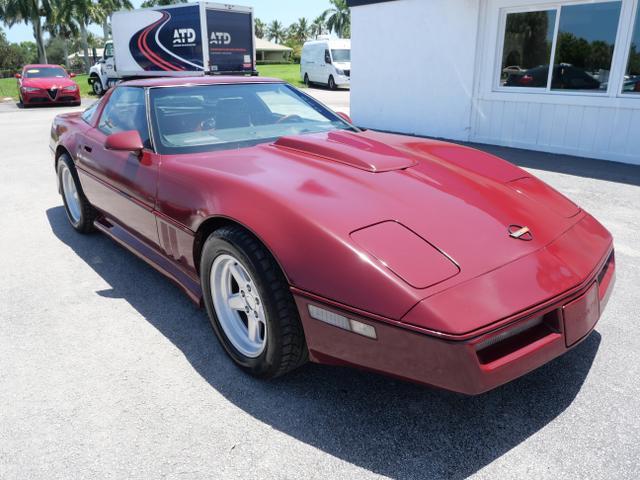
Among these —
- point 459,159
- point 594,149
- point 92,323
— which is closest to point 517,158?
point 594,149

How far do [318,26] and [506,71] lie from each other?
9062 cm

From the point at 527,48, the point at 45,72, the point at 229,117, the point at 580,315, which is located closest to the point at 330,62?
the point at 45,72

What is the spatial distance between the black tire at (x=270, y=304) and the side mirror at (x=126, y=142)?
935mm

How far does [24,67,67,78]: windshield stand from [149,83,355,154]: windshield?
1773cm

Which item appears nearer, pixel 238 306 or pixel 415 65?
pixel 238 306

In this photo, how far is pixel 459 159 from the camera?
287cm

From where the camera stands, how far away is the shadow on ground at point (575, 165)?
6398mm

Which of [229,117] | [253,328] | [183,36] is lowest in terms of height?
[253,328]

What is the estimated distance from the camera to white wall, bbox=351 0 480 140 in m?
8.98

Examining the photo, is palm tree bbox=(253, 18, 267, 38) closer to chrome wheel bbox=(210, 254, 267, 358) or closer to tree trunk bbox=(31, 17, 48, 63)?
tree trunk bbox=(31, 17, 48, 63)

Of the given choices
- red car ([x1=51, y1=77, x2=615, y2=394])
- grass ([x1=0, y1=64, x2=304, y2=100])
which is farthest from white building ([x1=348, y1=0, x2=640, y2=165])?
grass ([x1=0, y1=64, x2=304, y2=100])

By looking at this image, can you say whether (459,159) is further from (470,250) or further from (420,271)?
(420,271)

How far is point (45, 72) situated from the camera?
712 inches

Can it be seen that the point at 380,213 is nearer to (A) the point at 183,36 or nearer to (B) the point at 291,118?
(B) the point at 291,118
